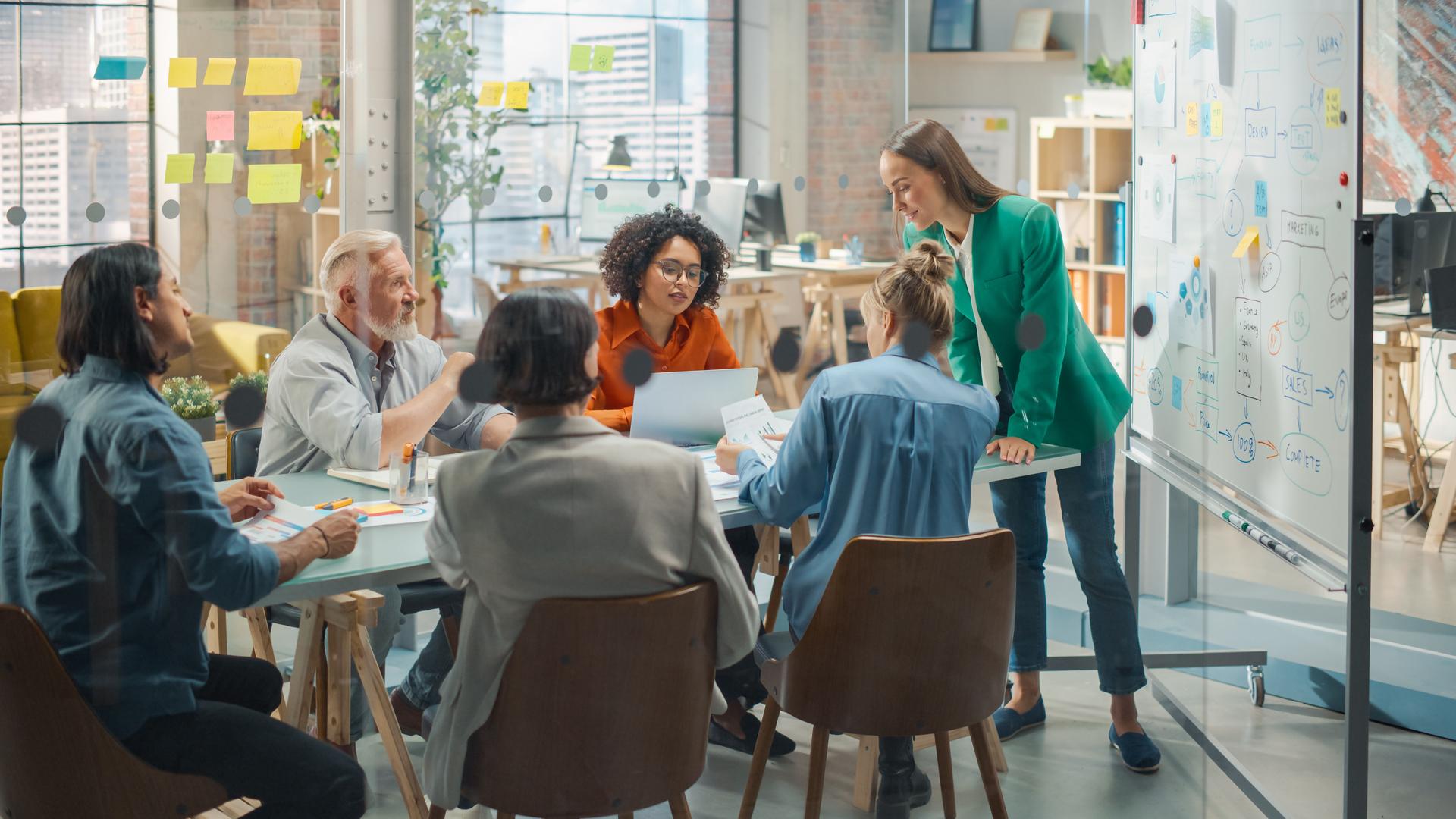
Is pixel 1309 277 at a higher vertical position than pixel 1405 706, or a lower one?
higher

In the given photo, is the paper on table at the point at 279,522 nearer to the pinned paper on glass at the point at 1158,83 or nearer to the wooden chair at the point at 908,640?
the wooden chair at the point at 908,640

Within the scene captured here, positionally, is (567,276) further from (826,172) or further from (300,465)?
(826,172)

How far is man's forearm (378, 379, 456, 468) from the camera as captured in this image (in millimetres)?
2727

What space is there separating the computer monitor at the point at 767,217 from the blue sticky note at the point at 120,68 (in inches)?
66.7

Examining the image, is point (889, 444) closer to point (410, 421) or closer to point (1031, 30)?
point (410, 421)

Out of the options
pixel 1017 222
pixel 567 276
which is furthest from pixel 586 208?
pixel 1017 222

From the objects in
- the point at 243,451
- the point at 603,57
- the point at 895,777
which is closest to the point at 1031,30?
the point at 603,57

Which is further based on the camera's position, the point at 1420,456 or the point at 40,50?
the point at 1420,456

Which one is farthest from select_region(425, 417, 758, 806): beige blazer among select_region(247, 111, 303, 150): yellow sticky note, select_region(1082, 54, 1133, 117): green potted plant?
select_region(1082, 54, 1133, 117): green potted plant

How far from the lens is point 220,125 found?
111 inches

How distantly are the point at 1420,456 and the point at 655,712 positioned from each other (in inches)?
96.0

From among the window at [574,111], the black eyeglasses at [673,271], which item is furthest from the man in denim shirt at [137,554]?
the window at [574,111]

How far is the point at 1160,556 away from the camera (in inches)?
154

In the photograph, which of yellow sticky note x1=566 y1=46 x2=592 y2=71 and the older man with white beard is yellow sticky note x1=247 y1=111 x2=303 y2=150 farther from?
yellow sticky note x1=566 y1=46 x2=592 y2=71
